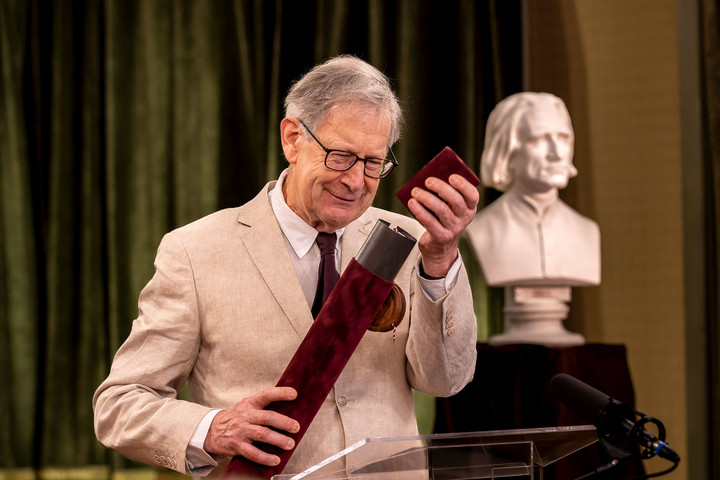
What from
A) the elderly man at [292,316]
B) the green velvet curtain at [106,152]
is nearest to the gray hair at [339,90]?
the elderly man at [292,316]

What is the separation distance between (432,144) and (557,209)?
86 centimetres

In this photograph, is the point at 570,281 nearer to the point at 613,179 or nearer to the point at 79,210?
the point at 613,179

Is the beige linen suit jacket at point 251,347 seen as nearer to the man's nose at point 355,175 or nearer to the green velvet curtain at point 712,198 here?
the man's nose at point 355,175

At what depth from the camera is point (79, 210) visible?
3717mm

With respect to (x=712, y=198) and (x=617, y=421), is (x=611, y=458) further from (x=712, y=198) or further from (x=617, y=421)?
(x=712, y=198)

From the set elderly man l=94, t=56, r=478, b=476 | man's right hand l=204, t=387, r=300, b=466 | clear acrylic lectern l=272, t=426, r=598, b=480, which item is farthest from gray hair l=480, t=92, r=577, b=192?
clear acrylic lectern l=272, t=426, r=598, b=480

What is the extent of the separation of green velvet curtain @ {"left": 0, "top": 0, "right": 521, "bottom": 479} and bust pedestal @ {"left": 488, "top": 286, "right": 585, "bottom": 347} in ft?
2.80

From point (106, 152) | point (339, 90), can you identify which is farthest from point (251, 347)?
point (106, 152)

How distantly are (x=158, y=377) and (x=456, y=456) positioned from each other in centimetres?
73

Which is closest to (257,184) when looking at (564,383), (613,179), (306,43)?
(306,43)

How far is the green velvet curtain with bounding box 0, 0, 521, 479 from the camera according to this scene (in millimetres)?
3625

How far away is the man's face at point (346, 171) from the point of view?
1.60m

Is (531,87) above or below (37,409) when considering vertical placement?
above

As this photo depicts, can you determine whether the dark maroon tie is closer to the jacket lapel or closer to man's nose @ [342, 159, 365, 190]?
the jacket lapel
